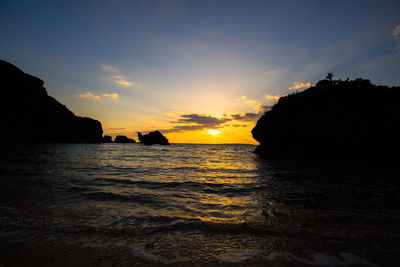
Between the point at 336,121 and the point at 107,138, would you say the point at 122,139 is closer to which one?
the point at 107,138

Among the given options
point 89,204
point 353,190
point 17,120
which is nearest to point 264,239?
point 89,204

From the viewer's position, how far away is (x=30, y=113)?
63219mm

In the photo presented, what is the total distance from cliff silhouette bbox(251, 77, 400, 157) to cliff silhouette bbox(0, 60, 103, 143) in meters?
81.9

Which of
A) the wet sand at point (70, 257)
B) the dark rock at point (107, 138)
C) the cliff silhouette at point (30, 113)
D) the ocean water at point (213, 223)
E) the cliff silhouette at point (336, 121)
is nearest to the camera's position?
the wet sand at point (70, 257)

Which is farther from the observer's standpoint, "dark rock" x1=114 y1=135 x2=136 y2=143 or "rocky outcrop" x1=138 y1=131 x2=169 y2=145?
"dark rock" x1=114 y1=135 x2=136 y2=143

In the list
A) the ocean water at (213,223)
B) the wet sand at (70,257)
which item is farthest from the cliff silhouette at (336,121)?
the wet sand at (70,257)

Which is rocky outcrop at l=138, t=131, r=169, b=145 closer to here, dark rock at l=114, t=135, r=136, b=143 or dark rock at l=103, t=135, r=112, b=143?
dark rock at l=114, t=135, r=136, b=143

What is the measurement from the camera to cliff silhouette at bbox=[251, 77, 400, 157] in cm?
2230

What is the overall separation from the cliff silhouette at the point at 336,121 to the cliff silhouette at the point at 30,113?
8186cm

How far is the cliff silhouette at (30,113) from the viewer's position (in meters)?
56.5

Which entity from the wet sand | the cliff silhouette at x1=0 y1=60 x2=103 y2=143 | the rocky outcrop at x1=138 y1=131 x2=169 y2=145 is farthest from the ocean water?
the rocky outcrop at x1=138 y1=131 x2=169 y2=145

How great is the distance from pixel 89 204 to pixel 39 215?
125 cm

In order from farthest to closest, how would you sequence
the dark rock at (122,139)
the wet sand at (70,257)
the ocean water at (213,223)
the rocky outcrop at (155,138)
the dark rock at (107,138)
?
the dark rock at (122,139) < the dark rock at (107,138) < the rocky outcrop at (155,138) < the ocean water at (213,223) < the wet sand at (70,257)

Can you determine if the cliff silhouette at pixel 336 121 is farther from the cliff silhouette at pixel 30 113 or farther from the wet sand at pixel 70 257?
the cliff silhouette at pixel 30 113
